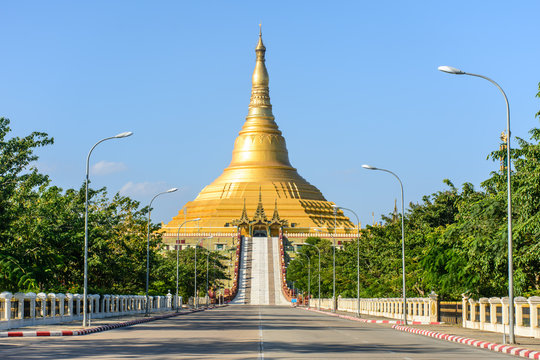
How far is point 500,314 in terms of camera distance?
101ft

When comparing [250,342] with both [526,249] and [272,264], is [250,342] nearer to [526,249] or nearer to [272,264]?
[526,249]

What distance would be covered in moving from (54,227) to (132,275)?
46.0 ft

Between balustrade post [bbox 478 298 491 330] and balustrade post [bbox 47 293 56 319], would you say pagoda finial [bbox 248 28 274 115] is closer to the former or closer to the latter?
balustrade post [bbox 47 293 56 319]

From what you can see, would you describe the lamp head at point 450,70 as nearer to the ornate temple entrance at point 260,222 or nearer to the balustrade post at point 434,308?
the balustrade post at point 434,308

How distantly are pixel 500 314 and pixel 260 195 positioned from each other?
93.7 meters

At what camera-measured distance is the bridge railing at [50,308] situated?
30.9 meters

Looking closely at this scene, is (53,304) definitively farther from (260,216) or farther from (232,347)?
(260,216)

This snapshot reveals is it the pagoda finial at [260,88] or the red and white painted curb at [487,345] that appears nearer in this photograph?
the red and white painted curb at [487,345]

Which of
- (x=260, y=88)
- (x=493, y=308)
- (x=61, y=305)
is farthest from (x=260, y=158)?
(x=493, y=308)

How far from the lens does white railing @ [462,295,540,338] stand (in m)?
26.7

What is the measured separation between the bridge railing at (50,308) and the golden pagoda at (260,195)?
7045cm

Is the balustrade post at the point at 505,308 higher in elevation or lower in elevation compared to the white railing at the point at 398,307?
higher

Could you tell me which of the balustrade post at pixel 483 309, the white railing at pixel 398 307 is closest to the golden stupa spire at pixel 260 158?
the white railing at pixel 398 307

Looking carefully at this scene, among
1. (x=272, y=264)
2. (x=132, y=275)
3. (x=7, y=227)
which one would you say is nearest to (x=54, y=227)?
(x=7, y=227)
